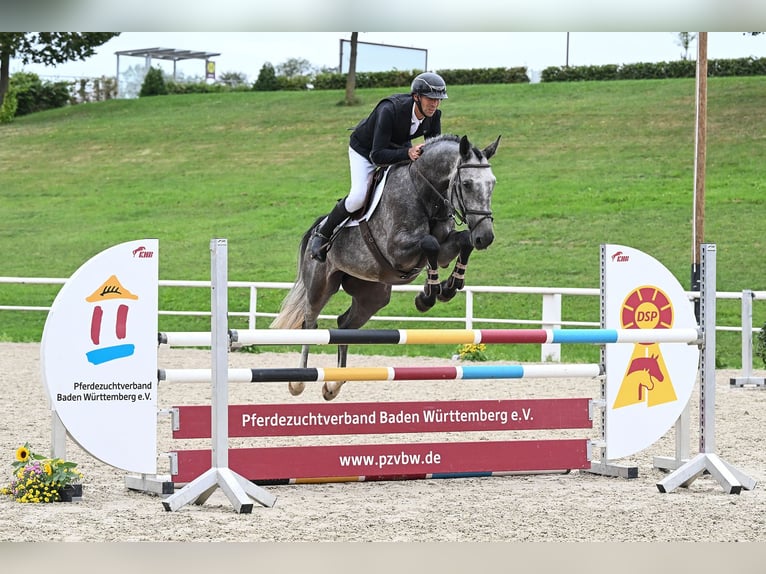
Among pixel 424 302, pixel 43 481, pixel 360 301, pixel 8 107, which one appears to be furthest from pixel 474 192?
pixel 8 107

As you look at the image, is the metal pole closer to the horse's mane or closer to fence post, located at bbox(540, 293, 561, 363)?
fence post, located at bbox(540, 293, 561, 363)

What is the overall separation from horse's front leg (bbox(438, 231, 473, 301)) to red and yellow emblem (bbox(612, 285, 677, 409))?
109 centimetres

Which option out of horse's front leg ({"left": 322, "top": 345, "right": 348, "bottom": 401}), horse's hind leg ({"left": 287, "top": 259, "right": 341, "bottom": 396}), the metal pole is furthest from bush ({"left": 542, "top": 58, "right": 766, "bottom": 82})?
horse's front leg ({"left": 322, "top": 345, "right": 348, "bottom": 401})

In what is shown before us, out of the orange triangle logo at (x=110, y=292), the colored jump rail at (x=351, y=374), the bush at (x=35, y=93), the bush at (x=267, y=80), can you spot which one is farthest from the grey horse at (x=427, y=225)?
the bush at (x=35, y=93)

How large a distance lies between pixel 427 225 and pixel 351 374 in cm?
89

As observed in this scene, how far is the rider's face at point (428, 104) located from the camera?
5426 mm

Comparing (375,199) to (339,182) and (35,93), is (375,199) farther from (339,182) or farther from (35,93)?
(35,93)

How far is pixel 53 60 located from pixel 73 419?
2530 cm

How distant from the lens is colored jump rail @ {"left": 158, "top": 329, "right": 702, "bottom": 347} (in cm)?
500

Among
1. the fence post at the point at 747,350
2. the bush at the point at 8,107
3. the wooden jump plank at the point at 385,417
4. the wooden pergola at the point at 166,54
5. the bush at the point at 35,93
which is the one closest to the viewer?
the wooden jump plank at the point at 385,417

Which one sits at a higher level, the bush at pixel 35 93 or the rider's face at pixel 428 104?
the bush at pixel 35 93

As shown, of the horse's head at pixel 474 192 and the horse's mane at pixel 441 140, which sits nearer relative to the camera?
the horse's head at pixel 474 192

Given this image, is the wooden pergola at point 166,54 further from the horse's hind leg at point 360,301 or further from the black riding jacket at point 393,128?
the black riding jacket at point 393,128

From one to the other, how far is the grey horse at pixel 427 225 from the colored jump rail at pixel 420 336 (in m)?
0.19
